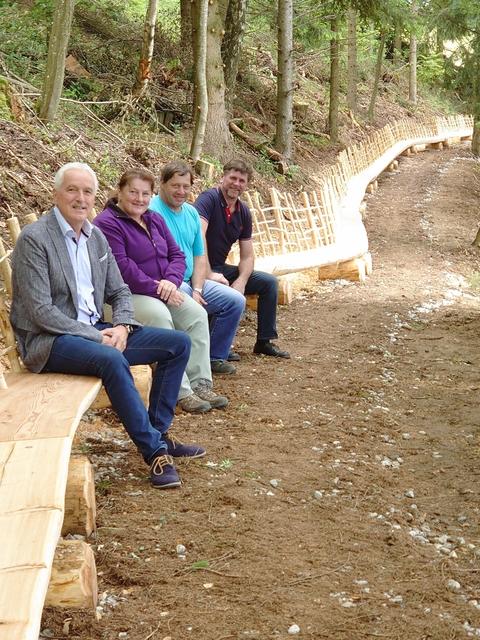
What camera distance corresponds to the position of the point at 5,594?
90.8 inches

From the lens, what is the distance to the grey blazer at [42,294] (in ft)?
13.5

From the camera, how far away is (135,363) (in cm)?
472

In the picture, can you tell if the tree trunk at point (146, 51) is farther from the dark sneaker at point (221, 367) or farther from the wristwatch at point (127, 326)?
the wristwatch at point (127, 326)

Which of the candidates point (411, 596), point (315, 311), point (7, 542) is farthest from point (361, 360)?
point (7, 542)

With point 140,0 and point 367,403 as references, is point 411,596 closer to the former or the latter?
point 367,403

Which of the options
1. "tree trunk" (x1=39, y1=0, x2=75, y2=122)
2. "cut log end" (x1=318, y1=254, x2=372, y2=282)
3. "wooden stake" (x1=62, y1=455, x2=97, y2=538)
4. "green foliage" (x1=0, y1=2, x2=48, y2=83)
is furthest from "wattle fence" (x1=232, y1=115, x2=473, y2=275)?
"wooden stake" (x1=62, y1=455, x2=97, y2=538)

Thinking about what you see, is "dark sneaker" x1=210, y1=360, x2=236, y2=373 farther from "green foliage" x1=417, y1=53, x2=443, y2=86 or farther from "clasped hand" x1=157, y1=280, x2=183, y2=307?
"green foliage" x1=417, y1=53, x2=443, y2=86

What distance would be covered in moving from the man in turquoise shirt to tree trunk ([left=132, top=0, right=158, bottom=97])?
822cm

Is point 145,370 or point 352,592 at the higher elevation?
point 145,370

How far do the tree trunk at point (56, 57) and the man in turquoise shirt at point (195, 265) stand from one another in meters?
4.83

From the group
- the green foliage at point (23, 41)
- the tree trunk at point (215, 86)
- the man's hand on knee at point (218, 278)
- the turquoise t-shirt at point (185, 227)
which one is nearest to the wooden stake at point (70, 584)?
the turquoise t-shirt at point (185, 227)

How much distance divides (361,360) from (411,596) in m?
4.35

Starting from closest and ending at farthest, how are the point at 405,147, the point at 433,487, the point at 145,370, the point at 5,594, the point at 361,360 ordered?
the point at 5,594
the point at 433,487
the point at 145,370
the point at 361,360
the point at 405,147

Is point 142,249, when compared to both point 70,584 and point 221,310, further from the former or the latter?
point 70,584
